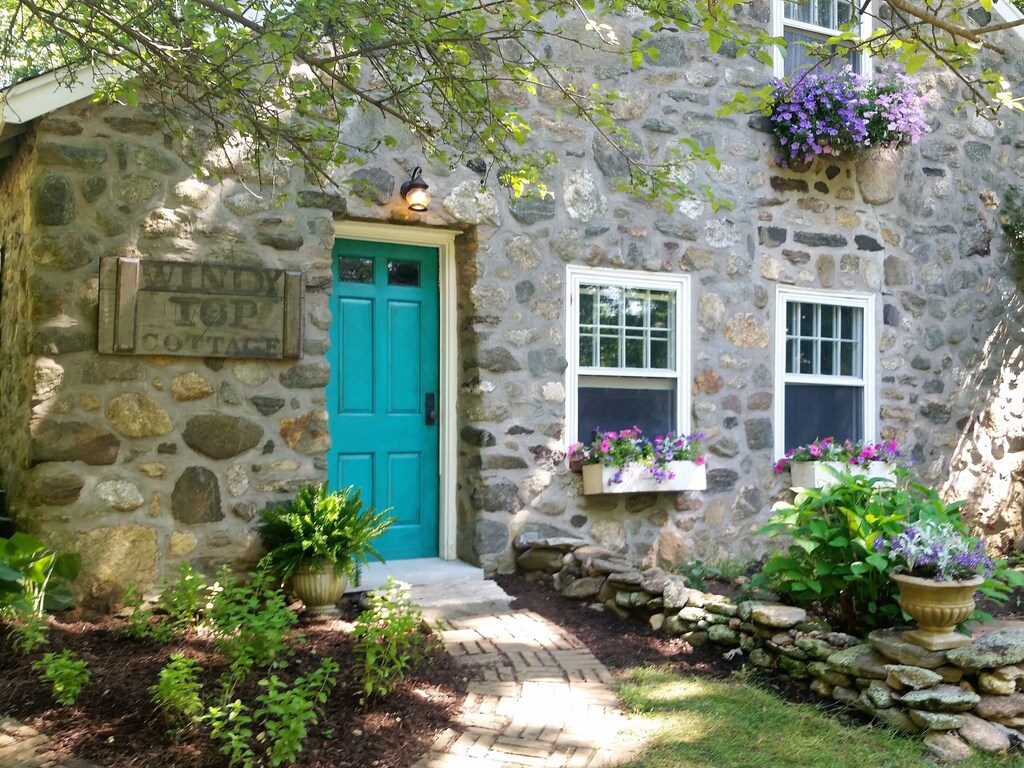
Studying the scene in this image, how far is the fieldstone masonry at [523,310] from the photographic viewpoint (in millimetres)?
4449

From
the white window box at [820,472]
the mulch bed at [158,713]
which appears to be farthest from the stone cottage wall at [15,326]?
the white window box at [820,472]

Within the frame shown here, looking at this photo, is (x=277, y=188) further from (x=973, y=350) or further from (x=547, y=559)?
(x=973, y=350)

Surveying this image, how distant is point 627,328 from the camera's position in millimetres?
6000

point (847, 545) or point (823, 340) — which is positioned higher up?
point (823, 340)

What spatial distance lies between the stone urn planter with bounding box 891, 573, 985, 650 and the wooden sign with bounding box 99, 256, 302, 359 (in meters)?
3.22

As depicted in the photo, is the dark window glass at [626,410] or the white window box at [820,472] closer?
the dark window glass at [626,410]

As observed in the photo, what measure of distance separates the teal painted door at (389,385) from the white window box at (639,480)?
986mm

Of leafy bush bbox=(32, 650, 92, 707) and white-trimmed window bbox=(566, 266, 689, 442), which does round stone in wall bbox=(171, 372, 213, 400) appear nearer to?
leafy bush bbox=(32, 650, 92, 707)

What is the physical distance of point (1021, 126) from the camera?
24.5ft

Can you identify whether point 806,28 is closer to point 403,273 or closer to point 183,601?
point 403,273

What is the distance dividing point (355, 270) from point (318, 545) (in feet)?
5.87

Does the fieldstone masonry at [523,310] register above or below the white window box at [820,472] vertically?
above

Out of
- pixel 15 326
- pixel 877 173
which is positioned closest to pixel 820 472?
pixel 877 173

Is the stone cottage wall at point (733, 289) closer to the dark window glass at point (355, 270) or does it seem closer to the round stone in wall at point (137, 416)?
the dark window glass at point (355, 270)
